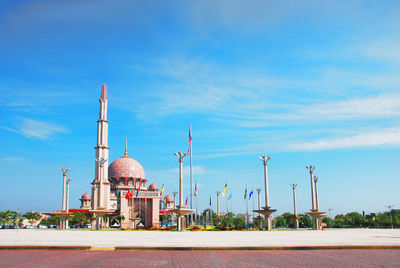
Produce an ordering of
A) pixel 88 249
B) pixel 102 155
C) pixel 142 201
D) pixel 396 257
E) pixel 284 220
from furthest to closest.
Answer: pixel 284 220, pixel 142 201, pixel 102 155, pixel 88 249, pixel 396 257

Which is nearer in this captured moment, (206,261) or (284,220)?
(206,261)

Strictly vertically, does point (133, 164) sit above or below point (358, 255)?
above

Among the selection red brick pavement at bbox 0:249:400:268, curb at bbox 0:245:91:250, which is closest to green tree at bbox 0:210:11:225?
curb at bbox 0:245:91:250

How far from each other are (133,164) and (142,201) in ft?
42.2

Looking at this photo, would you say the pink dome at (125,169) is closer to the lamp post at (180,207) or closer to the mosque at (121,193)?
the mosque at (121,193)

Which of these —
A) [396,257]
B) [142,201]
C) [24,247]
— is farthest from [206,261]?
[142,201]

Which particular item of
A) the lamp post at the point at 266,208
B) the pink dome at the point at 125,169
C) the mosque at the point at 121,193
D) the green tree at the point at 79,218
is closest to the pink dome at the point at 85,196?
the mosque at the point at 121,193

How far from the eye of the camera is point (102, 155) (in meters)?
75.3

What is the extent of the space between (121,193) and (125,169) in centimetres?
1072

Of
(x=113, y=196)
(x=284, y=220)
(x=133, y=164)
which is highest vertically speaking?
(x=133, y=164)

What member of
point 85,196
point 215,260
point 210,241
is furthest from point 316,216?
point 85,196

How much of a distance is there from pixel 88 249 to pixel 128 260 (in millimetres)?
4471

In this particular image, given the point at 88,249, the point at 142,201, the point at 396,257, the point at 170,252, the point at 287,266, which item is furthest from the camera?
the point at 142,201

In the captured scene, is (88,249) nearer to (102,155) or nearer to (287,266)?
(287,266)
